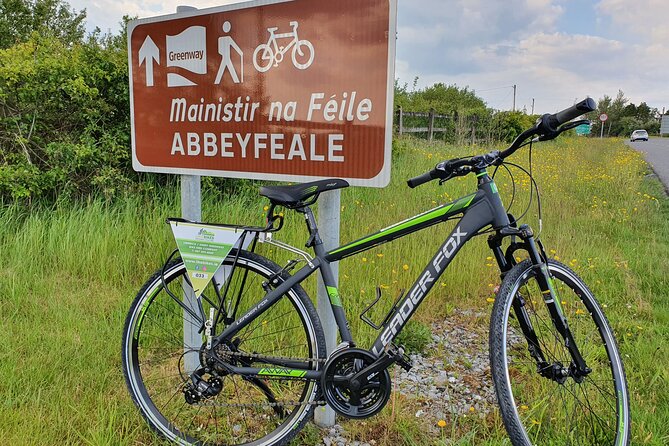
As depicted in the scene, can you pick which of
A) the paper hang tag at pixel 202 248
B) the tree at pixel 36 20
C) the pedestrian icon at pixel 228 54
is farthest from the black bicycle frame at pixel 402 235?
the tree at pixel 36 20

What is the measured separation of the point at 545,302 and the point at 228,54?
1.69m

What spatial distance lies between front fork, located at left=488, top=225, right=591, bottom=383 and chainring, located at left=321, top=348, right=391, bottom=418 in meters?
0.57

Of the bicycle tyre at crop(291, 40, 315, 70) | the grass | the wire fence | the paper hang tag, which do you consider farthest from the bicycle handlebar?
the wire fence

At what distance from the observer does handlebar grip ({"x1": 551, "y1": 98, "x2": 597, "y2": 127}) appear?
1433 mm

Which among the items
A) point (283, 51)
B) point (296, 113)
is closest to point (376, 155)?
point (296, 113)

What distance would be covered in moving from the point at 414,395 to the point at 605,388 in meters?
0.85

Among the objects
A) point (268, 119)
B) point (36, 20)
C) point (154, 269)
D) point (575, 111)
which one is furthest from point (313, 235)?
point (36, 20)

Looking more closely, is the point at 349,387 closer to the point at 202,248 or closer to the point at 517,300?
the point at 517,300

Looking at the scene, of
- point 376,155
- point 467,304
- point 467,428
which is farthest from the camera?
point 467,304

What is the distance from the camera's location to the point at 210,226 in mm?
1953

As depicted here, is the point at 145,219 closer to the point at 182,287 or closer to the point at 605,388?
the point at 182,287

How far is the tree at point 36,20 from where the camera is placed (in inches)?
715

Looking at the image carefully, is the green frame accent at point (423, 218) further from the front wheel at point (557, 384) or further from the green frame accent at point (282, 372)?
the green frame accent at point (282, 372)

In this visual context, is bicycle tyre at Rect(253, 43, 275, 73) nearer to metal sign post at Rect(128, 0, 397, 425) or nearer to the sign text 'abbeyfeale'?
metal sign post at Rect(128, 0, 397, 425)
